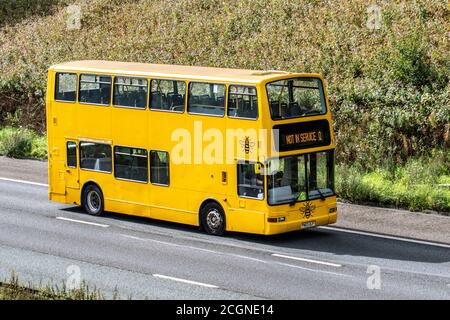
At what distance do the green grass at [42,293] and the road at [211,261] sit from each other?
689 mm

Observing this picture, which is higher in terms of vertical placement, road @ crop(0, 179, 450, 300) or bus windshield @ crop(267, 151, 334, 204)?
bus windshield @ crop(267, 151, 334, 204)

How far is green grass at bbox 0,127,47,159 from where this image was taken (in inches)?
1496

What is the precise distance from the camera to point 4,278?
21.0 m

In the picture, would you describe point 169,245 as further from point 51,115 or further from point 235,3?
point 235,3

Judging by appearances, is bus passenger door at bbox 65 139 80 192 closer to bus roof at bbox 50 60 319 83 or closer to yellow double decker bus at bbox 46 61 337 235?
yellow double decker bus at bbox 46 61 337 235

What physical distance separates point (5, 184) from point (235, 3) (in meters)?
17.3

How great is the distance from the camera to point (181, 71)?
1015 inches

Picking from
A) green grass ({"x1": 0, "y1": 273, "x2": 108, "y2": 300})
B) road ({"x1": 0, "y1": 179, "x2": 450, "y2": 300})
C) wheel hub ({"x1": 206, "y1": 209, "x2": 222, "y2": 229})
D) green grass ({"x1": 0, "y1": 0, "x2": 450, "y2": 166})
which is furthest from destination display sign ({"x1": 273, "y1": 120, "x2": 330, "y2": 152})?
green grass ({"x1": 0, "y1": 0, "x2": 450, "y2": 166})

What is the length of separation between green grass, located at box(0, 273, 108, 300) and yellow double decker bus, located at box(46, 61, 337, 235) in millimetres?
5933

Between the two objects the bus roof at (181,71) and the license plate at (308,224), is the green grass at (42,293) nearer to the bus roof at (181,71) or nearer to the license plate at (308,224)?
the license plate at (308,224)

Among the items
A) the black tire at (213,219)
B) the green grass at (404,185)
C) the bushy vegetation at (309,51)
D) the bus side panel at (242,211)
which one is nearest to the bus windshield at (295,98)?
the bus side panel at (242,211)

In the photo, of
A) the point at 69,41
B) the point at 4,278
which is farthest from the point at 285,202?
the point at 69,41

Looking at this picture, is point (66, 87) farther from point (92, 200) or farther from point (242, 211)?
→ point (242, 211)

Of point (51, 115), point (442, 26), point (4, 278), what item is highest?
point (442, 26)
